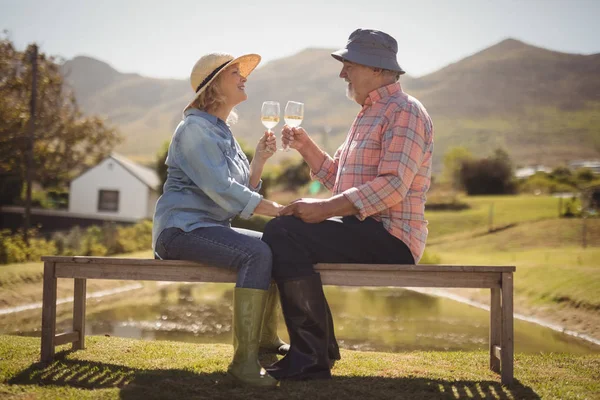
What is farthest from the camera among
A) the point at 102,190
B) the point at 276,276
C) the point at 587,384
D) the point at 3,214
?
the point at 102,190

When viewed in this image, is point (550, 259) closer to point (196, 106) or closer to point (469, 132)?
point (196, 106)

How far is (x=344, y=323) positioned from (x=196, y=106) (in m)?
8.03

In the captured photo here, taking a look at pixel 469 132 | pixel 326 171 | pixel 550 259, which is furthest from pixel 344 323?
pixel 469 132

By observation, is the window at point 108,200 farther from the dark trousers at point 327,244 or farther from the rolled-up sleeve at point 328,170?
the dark trousers at point 327,244

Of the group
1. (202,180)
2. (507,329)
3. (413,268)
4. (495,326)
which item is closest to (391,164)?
(413,268)

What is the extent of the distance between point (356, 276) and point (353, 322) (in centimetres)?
805

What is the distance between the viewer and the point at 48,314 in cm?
525

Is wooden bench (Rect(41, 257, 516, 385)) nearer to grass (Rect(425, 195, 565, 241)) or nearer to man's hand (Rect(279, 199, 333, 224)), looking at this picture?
man's hand (Rect(279, 199, 333, 224))

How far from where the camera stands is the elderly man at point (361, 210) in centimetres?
456

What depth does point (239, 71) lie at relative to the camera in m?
5.26

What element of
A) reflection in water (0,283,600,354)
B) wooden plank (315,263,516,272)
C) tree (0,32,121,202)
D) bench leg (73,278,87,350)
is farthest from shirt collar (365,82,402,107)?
tree (0,32,121,202)

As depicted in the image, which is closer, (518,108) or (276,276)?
(276,276)

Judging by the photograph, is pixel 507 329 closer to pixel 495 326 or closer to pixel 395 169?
pixel 495 326

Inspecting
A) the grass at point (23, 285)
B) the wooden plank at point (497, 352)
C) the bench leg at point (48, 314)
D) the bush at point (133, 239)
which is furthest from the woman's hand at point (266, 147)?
the bush at point (133, 239)
